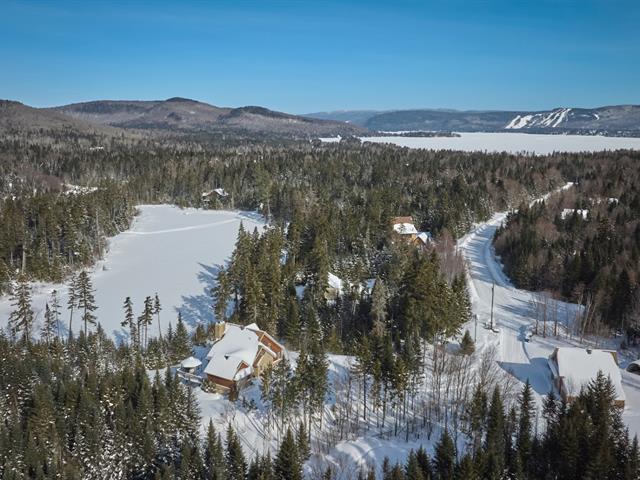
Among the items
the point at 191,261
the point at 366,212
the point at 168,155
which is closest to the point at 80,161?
the point at 168,155

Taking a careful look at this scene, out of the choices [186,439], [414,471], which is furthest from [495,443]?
[186,439]

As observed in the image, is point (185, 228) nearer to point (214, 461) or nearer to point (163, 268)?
point (163, 268)

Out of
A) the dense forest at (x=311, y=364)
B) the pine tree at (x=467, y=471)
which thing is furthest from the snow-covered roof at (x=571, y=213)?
the pine tree at (x=467, y=471)

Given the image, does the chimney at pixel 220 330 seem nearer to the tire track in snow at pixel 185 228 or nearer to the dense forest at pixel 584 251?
the dense forest at pixel 584 251

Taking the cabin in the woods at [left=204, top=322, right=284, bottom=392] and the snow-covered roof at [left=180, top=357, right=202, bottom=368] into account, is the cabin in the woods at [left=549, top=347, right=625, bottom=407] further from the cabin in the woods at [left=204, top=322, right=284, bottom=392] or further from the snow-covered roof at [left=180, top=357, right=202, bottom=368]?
the snow-covered roof at [left=180, top=357, right=202, bottom=368]

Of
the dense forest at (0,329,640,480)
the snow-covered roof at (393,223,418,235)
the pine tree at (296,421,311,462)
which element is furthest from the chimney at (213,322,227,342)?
the snow-covered roof at (393,223,418,235)

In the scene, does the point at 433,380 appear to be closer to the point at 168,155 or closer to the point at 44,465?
the point at 44,465
